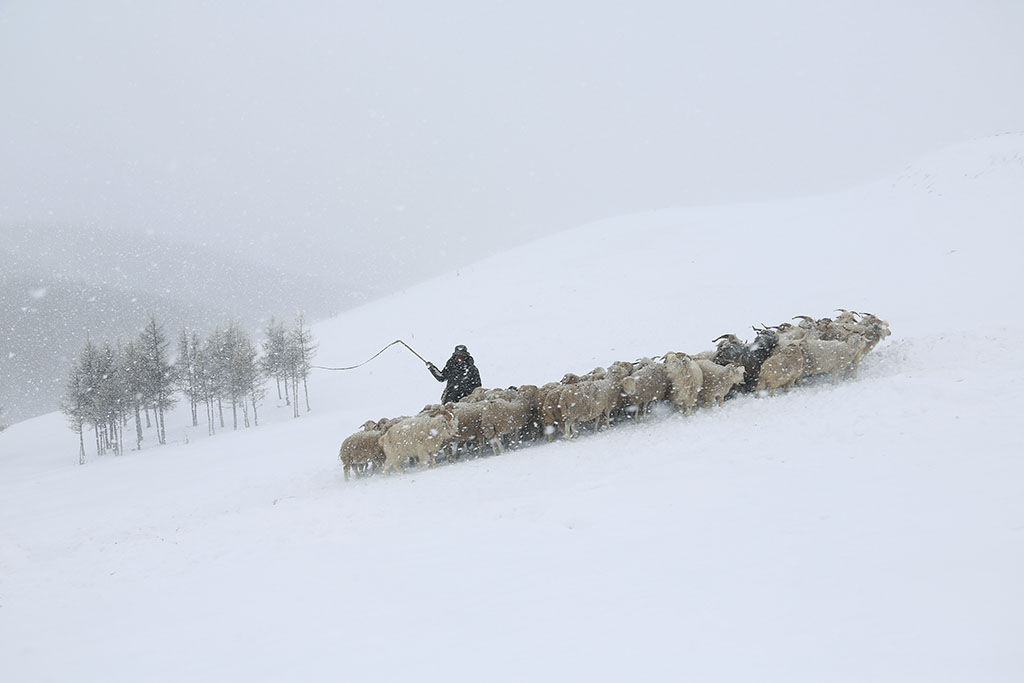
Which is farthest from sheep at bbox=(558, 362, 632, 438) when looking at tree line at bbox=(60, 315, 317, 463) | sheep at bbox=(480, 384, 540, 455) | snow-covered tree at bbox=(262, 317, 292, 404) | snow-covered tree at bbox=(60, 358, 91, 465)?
snow-covered tree at bbox=(60, 358, 91, 465)

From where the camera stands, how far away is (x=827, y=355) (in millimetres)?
11906

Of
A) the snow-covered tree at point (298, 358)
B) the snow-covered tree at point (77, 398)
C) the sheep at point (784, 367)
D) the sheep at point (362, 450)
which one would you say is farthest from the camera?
the snow-covered tree at point (298, 358)

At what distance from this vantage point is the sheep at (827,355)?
11906mm

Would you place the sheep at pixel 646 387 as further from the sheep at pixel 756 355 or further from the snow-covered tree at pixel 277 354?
the snow-covered tree at pixel 277 354

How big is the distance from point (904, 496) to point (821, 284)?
21.2 metres

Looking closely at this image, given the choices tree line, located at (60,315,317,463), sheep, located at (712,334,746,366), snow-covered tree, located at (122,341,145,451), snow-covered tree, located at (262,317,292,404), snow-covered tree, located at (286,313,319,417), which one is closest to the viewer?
sheep, located at (712,334,746,366)

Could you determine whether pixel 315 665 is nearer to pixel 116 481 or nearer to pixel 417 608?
pixel 417 608

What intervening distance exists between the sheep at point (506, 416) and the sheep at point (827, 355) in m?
5.97

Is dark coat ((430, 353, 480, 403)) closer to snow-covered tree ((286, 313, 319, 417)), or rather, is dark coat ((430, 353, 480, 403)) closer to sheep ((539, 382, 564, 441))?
sheep ((539, 382, 564, 441))

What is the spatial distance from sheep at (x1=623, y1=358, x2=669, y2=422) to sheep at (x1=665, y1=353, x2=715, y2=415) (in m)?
0.20

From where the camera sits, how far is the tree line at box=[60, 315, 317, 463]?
35875 millimetres

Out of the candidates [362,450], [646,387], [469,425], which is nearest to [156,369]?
[362,450]

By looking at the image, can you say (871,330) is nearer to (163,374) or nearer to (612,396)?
(612,396)

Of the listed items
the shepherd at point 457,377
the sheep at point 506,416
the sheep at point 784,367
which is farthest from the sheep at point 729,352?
the shepherd at point 457,377
